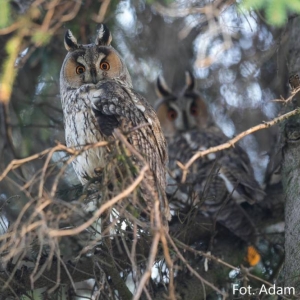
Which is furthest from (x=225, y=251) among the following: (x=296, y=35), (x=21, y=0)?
(x=21, y=0)

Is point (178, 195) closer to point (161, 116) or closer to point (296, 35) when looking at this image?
point (161, 116)

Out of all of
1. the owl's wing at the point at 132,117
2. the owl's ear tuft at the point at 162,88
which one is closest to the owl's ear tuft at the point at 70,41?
the owl's wing at the point at 132,117

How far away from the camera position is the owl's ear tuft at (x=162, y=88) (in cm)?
432

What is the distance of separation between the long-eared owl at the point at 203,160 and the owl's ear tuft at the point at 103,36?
2.89 feet

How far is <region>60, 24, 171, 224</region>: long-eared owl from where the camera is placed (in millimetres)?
2834

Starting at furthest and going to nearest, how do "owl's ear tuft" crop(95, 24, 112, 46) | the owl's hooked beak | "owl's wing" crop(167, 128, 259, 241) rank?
"owl's wing" crop(167, 128, 259, 241), "owl's ear tuft" crop(95, 24, 112, 46), the owl's hooked beak

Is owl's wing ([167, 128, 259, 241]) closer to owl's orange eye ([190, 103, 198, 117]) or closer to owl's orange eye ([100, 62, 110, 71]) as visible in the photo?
owl's orange eye ([190, 103, 198, 117])

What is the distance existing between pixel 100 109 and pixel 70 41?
54cm

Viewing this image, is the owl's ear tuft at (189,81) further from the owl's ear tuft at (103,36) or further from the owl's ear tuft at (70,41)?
the owl's ear tuft at (70,41)

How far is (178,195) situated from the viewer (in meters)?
3.96

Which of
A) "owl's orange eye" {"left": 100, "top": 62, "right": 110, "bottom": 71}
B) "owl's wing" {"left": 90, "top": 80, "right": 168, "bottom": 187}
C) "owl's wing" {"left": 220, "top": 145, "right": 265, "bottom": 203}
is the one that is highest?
"owl's orange eye" {"left": 100, "top": 62, "right": 110, "bottom": 71}

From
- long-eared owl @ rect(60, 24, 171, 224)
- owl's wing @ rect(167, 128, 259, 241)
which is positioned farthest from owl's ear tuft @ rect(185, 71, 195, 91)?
long-eared owl @ rect(60, 24, 171, 224)

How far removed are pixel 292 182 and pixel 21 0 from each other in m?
1.94

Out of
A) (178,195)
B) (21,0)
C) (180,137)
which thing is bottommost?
(178,195)
